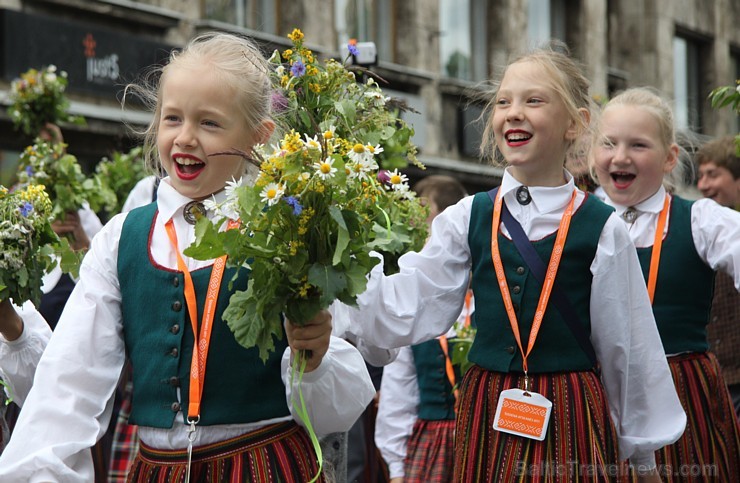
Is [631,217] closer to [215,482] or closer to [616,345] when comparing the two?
[616,345]

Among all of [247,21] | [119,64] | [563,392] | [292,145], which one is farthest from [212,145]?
[247,21]

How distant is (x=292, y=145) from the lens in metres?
3.05

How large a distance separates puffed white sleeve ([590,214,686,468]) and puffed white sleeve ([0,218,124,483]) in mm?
1491

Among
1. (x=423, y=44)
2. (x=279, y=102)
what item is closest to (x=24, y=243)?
(x=279, y=102)

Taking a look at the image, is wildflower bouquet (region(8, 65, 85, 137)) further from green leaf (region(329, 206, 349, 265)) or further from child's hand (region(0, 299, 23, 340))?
green leaf (region(329, 206, 349, 265))

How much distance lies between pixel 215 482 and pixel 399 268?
118 cm

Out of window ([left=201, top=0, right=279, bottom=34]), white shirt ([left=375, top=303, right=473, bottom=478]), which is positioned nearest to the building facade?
window ([left=201, top=0, right=279, bottom=34])

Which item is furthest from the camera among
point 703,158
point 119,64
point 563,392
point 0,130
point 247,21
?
point 247,21

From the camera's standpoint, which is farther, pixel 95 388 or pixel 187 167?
pixel 187 167

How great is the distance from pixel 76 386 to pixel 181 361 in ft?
0.92

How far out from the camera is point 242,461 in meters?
3.33

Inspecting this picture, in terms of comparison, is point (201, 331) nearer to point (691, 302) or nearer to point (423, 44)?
point (691, 302)

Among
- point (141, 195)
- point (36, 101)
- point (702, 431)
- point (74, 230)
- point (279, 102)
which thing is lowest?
point (702, 431)

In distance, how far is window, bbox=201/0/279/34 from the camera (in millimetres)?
12812
